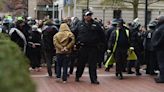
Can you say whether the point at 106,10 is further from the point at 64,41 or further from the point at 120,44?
the point at 64,41

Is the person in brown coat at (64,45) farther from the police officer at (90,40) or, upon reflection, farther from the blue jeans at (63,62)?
the police officer at (90,40)

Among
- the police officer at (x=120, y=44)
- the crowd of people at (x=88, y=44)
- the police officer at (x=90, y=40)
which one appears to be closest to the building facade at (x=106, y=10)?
the crowd of people at (x=88, y=44)

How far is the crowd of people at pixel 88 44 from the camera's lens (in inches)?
489

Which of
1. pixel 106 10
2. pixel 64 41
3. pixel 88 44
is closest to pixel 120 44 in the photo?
pixel 88 44

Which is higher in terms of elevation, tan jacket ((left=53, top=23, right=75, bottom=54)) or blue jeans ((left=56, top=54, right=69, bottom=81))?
tan jacket ((left=53, top=23, right=75, bottom=54))

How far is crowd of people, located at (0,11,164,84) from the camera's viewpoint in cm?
1242

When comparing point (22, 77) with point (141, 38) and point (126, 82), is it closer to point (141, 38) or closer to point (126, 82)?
point (126, 82)

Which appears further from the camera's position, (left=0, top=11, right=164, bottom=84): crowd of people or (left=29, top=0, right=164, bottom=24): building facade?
(left=29, top=0, right=164, bottom=24): building facade

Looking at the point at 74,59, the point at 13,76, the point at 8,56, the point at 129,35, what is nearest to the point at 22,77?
the point at 13,76

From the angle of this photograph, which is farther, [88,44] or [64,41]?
[64,41]

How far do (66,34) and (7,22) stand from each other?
7.23m

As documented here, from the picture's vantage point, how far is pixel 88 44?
12.3 m

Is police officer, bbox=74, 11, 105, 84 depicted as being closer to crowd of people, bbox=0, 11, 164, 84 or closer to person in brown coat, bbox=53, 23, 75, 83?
crowd of people, bbox=0, 11, 164, 84

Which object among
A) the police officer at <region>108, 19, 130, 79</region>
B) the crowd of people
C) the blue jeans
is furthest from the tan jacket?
the police officer at <region>108, 19, 130, 79</region>
